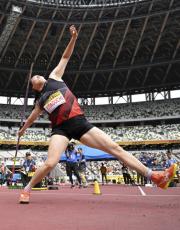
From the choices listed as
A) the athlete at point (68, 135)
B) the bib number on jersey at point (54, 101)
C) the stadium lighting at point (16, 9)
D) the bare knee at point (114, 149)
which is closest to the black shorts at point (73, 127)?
the athlete at point (68, 135)

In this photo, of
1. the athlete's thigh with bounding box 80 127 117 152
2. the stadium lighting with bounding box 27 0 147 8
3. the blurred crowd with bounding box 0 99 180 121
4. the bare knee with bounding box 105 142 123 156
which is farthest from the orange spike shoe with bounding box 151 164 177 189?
the blurred crowd with bounding box 0 99 180 121

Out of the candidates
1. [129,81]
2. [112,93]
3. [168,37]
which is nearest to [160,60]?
[168,37]

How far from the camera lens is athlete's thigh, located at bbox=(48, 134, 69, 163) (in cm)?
526

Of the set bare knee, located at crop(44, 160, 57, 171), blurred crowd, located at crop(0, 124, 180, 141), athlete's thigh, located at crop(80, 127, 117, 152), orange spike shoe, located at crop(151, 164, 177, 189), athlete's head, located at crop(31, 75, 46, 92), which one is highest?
blurred crowd, located at crop(0, 124, 180, 141)

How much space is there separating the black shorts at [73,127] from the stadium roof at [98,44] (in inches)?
1302

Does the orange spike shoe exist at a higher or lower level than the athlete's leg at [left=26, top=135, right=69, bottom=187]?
lower

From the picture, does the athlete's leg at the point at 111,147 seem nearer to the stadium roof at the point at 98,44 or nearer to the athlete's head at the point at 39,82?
the athlete's head at the point at 39,82

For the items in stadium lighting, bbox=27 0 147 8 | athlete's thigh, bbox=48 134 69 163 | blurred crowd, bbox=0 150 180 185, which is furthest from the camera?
stadium lighting, bbox=27 0 147 8

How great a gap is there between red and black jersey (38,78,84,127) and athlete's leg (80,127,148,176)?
371 millimetres

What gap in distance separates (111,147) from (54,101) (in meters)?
1.07

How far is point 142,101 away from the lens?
2117 inches

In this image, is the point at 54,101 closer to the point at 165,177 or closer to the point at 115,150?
the point at 115,150

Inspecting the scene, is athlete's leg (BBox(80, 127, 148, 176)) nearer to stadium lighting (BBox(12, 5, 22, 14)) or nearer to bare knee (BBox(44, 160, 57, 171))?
bare knee (BBox(44, 160, 57, 171))

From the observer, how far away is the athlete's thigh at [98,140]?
5352 millimetres
